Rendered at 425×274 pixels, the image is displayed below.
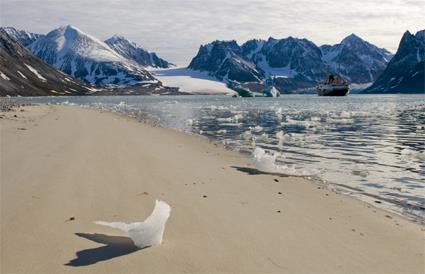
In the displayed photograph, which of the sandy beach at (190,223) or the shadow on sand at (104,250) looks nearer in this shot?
the shadow on sand at (104,250)

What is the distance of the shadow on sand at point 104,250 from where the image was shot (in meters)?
5.26

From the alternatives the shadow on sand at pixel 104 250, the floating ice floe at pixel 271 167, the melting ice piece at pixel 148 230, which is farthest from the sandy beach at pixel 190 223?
the floating ice floe at pixel 271 167

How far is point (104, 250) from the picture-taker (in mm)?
5645

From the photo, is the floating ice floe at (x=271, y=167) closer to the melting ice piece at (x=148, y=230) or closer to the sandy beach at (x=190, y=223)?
the sandy beach at (x=190, y=223)

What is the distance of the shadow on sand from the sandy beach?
1 centimetres

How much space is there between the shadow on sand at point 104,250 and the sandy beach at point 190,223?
0.01 meters

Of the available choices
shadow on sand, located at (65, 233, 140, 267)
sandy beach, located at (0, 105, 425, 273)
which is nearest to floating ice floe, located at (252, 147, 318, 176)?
sandy beach, located at (0, 105, 425, 273)

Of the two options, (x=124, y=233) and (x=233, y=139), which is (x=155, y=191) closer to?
(x=124, y=233)

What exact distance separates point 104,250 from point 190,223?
179 cm

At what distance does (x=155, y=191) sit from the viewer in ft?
30.9

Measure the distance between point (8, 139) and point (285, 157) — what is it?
1102 cm

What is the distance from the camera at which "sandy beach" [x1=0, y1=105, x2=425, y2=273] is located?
541 cm

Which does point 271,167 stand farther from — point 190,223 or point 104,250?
point 104,250

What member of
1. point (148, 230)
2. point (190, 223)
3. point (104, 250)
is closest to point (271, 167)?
point (190, 223)
